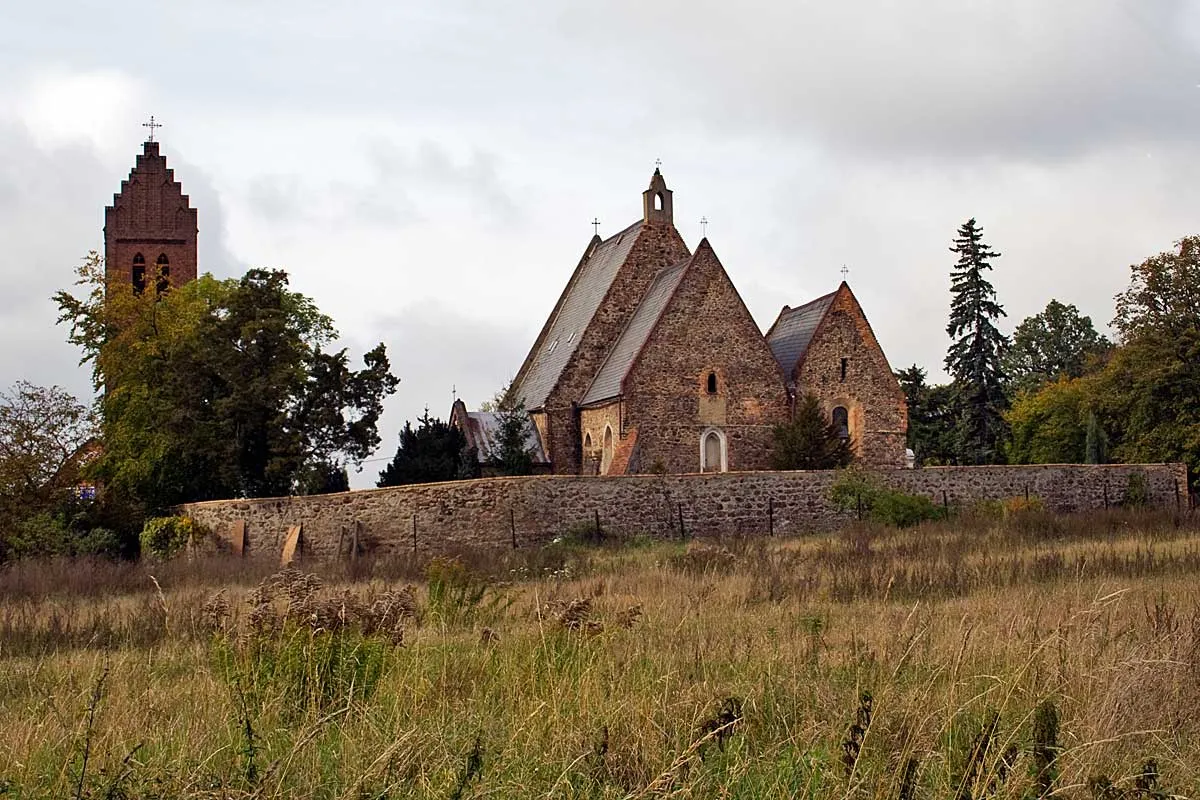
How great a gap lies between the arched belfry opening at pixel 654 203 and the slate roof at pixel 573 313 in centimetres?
62

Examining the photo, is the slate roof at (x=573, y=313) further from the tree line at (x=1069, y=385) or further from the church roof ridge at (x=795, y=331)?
the tree line at (x=1069, y=385)

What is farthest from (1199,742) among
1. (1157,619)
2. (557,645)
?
(557,645)

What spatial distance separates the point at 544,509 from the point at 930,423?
42.5m

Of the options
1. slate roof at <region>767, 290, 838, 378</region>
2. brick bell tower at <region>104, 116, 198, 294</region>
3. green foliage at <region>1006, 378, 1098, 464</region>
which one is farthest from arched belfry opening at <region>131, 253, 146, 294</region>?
green foliage at <region>1006, 378, 1098, 464</region>

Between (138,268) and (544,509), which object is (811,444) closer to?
(544,509)

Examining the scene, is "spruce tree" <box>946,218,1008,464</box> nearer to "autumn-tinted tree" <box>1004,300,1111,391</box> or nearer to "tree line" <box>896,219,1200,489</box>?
"tree line" <box>896,219,1200,489</box>

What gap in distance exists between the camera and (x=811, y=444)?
36.4 metres

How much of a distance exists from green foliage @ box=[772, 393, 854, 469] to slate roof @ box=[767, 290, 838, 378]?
4.16 m

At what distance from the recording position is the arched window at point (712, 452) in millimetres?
38906

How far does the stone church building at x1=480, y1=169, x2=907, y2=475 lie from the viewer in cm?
3872

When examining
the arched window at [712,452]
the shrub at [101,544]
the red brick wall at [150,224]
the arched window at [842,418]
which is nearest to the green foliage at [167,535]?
the shrub at [101,544]

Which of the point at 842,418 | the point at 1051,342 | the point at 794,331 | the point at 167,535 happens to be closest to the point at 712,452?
the point at 842,418

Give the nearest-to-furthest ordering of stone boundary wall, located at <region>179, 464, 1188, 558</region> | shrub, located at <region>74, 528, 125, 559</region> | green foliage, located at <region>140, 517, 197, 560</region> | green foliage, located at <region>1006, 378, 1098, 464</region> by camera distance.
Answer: stone boundary wall, located at <region>179, 464, 1188, 558</region>
shrub, located at <region>74, 528, 125, 559</region>
green foliage, located at <region>140, 517, 197, 560</region>
green foliage, located at <region>1006, 378, 1098, 464</region>

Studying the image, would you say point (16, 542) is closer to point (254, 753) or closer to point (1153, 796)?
point (254, 753)
